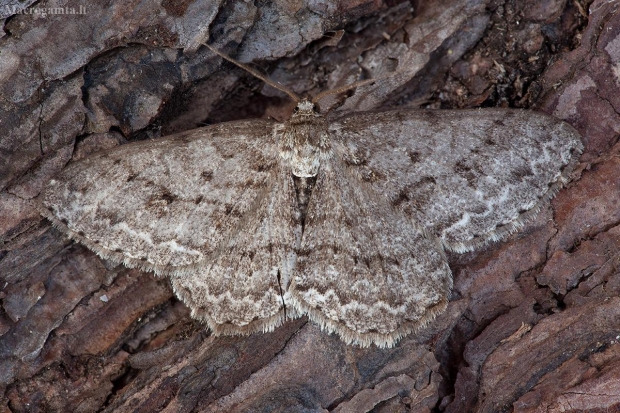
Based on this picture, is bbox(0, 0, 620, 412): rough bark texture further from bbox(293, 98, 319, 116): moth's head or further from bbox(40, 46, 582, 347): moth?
bbox(293, 98, 319, 116): moth's head

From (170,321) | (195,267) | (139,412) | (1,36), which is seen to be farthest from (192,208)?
(1,36)

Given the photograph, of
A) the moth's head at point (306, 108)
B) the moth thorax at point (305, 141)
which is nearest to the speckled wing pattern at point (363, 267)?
the moth thorax at point (305, 141)

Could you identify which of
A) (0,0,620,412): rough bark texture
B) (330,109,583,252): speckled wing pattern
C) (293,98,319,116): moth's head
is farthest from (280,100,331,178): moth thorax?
(0,0,620,412): rough bark texture

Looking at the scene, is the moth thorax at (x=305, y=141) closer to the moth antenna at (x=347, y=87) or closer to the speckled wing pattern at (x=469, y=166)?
the moth antenna at (x=347, y=87)

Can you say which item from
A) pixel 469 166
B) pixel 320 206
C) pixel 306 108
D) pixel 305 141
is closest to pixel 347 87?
pixel 306 108

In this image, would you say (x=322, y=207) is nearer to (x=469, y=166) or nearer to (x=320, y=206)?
(x=320, y=206)
